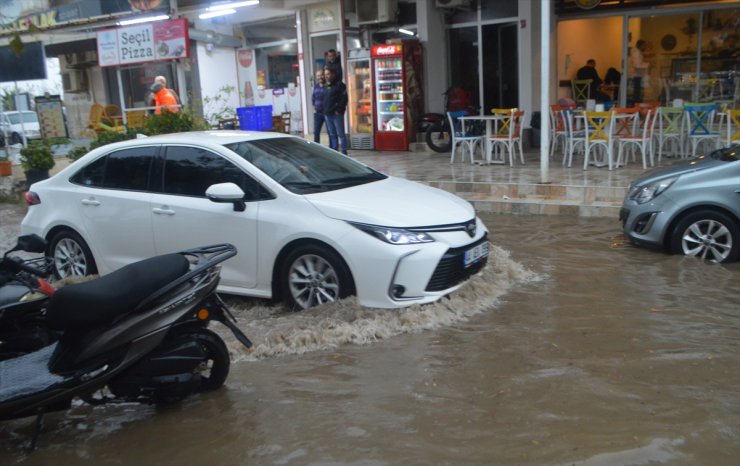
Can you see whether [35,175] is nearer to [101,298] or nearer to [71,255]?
[71,255]

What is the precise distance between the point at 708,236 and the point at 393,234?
11.7 ft

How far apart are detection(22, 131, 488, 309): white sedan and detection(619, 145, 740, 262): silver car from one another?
7.36ft

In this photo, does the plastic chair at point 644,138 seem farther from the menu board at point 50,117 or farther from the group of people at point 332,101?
the menu board at point 50,117

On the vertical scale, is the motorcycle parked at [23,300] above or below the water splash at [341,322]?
above

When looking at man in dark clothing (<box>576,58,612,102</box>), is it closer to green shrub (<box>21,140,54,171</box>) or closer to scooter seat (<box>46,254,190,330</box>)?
green shrub (<box>21,140,54,171</box>)

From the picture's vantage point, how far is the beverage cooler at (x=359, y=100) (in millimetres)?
16312

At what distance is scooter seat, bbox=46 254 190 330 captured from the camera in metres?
3.71

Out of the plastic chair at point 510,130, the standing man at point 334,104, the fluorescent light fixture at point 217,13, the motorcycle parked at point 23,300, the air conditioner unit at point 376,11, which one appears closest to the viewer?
the motorcycle parked at point 23,300

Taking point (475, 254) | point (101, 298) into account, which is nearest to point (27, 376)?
point (101, 298)

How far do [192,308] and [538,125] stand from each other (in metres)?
12.2

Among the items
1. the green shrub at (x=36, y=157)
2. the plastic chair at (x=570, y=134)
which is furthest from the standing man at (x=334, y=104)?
the green shrub at (x=36, y=157)

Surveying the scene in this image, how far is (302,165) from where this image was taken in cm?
617

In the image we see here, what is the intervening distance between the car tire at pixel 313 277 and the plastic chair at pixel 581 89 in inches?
467

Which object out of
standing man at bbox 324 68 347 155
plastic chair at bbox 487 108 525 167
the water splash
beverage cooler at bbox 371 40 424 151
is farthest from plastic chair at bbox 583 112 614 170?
the water splash
